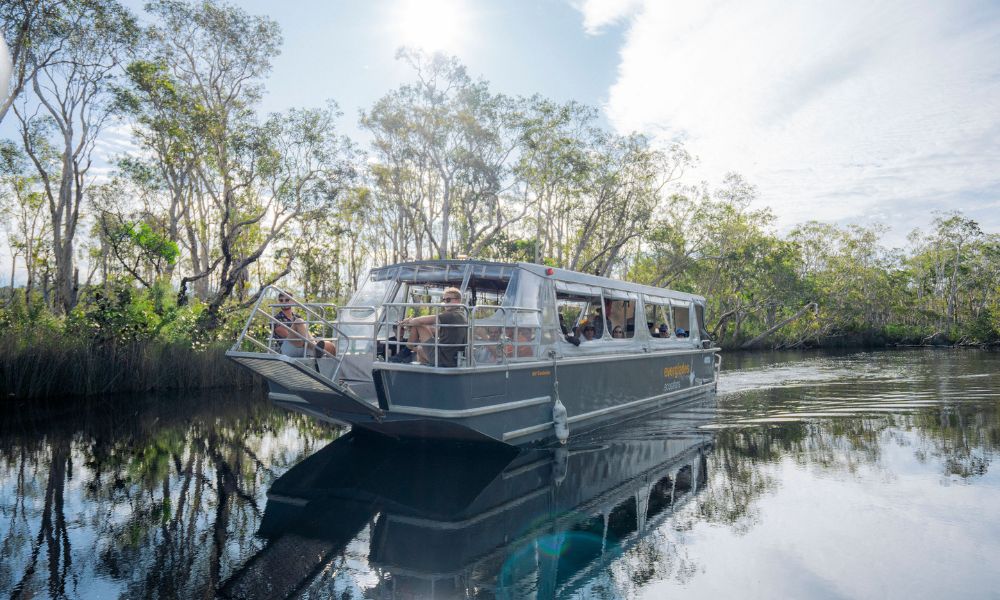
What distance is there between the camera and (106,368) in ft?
44.7

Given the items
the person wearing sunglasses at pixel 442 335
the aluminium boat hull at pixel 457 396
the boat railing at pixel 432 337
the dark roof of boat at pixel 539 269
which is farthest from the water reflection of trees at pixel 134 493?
the dark roof of boat at pixel 539 269

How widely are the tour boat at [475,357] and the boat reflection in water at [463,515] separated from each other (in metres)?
0.48

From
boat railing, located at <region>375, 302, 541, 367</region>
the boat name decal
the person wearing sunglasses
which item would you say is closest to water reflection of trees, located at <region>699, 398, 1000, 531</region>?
the boat name decal

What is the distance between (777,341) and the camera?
4444cm

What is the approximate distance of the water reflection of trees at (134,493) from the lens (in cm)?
436

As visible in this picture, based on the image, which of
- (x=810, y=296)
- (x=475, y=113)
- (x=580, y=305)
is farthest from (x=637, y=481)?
(x=810, y=296)

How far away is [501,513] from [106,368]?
1176 cm

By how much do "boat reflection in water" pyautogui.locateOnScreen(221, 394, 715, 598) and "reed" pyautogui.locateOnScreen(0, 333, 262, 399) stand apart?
6.38 meters

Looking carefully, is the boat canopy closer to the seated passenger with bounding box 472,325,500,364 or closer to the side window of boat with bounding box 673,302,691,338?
the seated passenger with bounding box 472,325,500,364

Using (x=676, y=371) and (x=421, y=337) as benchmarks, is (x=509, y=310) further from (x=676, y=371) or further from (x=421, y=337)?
(x=676, y=371)

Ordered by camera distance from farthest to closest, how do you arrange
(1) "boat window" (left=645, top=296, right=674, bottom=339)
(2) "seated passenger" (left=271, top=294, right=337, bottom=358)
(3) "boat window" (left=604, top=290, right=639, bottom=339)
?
(1) "boat window" (left=645, top=296, right=674, bottom=339), (3) "boat window" (left=604, top=290, right=639, bottom=339), (2) "seated passenger" (left=271, top=294, right=337, bottom=358)

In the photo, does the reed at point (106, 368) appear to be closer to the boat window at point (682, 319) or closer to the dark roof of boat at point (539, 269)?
the dark roof of boat at point (539, 269)

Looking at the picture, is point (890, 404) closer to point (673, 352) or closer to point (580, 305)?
point (673, 352)

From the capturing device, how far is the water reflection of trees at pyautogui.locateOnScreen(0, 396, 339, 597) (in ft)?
14.3
